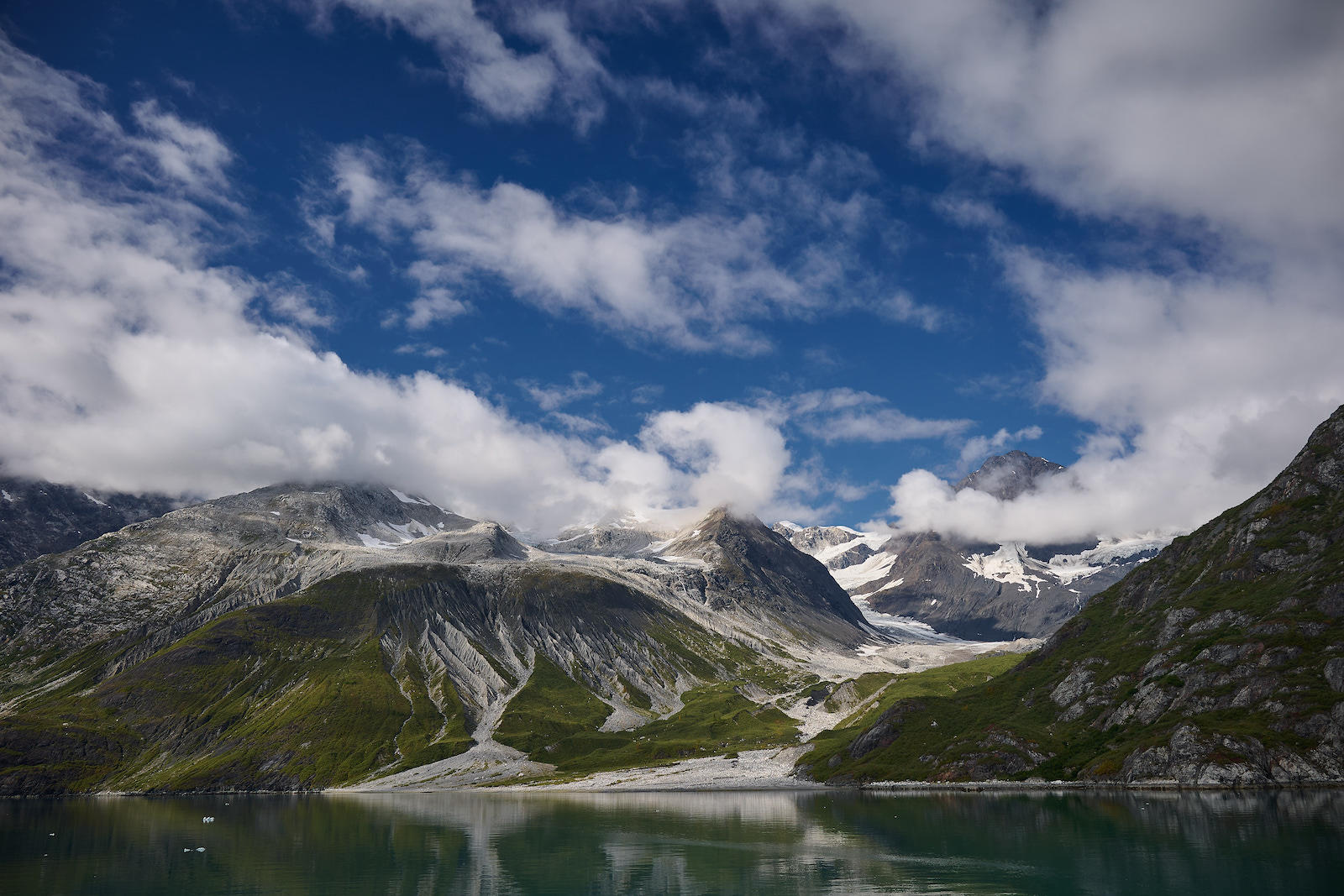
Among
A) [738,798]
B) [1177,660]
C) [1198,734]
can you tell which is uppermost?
[1177,660]

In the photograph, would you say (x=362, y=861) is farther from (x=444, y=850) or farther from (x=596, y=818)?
(x=596, y=818)

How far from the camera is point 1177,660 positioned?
188125 mm

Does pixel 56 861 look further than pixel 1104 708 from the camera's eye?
No

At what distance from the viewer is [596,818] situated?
158m

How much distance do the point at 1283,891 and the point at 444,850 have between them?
310 feet

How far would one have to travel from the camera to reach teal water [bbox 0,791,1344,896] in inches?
3191

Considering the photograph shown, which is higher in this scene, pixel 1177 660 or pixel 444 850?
pixel 1177 660

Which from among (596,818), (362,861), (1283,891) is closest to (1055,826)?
(1283,891)

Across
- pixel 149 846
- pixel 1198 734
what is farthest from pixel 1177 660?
pixel 149 846

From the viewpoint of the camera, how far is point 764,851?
106 m

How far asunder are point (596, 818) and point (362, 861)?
194ft

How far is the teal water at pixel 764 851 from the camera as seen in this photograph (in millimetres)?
81062

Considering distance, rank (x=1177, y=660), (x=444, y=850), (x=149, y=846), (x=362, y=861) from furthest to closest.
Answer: (x=1177, y=660)
(x=149, y=846)
(x=444, y=850)
(x=362, y=861)

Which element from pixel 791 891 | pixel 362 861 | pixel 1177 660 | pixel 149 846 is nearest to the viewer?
pixel 791 891
